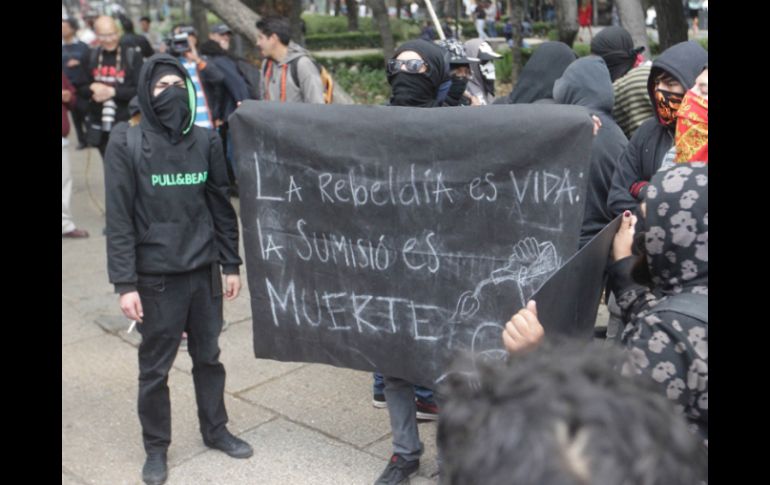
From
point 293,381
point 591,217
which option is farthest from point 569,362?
point 293,381

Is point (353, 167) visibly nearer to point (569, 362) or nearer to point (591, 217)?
point (591, 217)

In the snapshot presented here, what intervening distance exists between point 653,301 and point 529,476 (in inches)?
49.2

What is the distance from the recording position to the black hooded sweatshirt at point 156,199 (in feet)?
A: 12.8

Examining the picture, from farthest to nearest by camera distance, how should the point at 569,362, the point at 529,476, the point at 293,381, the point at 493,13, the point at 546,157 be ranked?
the point at 493,13 → the point at 293,381 → the point at 546,157 → the point at 569,362 → the point at 529,476

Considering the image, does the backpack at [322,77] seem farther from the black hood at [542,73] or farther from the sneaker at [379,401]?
the sneaker at [379,401]

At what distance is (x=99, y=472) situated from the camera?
4.26m

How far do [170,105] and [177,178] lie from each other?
0.31m

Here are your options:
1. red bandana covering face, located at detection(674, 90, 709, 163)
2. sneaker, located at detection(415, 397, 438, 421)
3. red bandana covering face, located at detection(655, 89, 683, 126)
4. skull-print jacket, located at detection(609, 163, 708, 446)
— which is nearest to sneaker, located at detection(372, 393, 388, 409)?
sneaker, located at detection(415, 397, 438, 421)

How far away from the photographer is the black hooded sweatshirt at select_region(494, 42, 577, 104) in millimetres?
4961

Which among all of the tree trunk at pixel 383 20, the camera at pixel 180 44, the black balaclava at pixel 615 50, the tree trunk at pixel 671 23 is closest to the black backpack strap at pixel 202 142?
the black balaclava at pixel 615 50

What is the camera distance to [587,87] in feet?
13.9

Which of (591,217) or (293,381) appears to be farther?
(293,381)

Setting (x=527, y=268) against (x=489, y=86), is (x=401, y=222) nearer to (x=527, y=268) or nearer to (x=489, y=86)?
(x=527, y=268)

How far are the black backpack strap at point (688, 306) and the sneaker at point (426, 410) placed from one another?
263 centimetres
